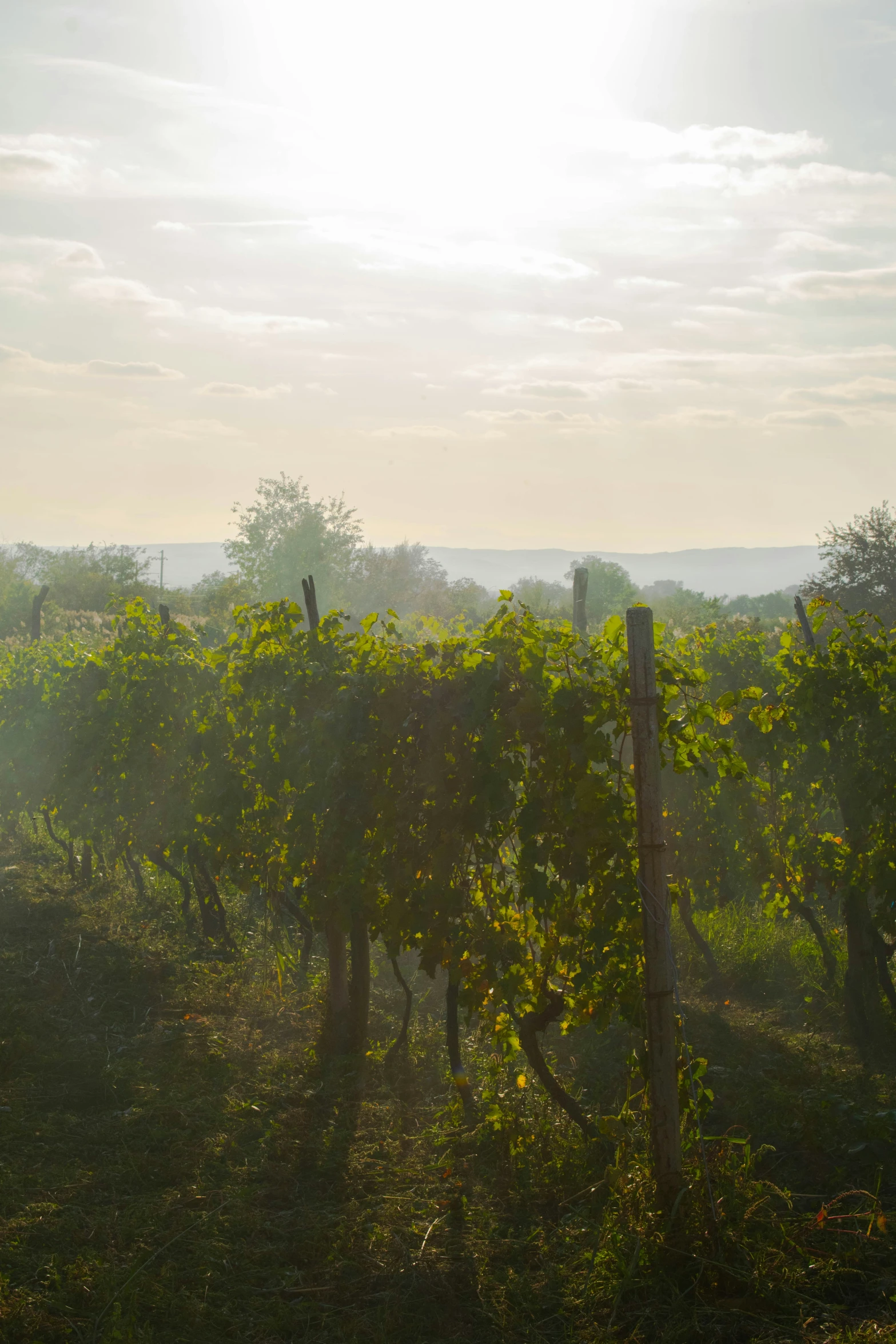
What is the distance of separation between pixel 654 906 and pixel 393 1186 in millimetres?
2071

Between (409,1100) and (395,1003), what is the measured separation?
202 centimetres

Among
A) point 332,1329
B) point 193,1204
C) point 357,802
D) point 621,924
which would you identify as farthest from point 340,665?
point 332,1329

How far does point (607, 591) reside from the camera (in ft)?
259

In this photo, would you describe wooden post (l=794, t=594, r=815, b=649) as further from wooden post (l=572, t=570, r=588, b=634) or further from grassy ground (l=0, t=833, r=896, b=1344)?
wooden post (l=572, t=570, r=588, b=634)

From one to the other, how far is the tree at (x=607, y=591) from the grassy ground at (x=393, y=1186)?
58138 millimetres

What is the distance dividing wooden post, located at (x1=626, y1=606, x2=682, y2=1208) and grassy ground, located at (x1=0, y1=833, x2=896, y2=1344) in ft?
0.74

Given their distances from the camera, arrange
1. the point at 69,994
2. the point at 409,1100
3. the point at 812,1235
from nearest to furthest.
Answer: the point at 812,1235, the point at 409,1100, the point at 69,994

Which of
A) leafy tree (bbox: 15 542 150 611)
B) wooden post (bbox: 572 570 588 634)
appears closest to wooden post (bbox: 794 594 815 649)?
wooden post (bbox: 572 570 588 634)

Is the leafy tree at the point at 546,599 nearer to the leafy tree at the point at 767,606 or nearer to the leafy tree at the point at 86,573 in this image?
the leafy tree at the point at 767,606

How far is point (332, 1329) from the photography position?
3.49m

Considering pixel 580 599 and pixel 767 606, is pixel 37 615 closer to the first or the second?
pixel 580 599

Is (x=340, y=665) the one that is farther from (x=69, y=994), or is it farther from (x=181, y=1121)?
(x=69, y=994)

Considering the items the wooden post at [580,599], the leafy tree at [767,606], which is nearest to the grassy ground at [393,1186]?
the wooden post at [580,599]

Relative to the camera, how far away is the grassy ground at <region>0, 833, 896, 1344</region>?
11.3 ft
